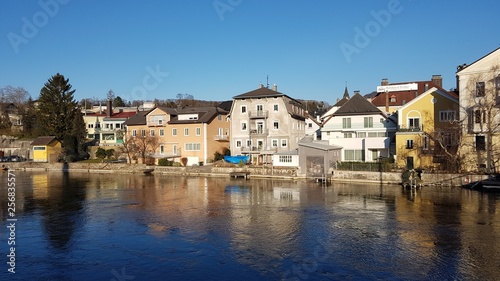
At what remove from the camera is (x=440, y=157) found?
34406 mm

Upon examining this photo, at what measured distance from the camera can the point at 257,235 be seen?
18172 millimetres

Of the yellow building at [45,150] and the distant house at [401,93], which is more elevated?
the distant house at [401,93]

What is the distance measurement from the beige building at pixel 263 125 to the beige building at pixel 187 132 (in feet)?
11.5

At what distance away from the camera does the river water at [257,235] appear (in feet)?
45.3

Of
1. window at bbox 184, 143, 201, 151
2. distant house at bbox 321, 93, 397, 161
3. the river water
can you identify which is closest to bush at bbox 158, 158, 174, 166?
window at bbox 184, 143, 201, 151

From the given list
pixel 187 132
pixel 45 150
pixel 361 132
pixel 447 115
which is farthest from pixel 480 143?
pixel 45 150

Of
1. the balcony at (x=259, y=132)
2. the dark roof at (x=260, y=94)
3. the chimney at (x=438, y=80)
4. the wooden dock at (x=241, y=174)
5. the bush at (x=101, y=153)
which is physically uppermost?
the chimney at (x=438, y=80)

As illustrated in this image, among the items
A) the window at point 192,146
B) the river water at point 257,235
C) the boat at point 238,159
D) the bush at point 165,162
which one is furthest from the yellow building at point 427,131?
the bush at point 165,162

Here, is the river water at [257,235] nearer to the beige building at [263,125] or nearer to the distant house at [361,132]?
the distant house at [361,132]

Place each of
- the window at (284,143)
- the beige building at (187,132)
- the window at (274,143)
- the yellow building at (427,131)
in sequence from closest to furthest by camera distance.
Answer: the yellow building at (427,131) → the window at (284,143) → the window at (274,143) → the beige building at (187,132)

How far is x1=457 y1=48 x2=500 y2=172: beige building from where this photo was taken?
3203 cm

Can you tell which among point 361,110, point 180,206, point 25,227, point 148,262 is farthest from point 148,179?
point 148,262

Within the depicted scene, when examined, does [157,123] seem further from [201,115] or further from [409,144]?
[409,144]

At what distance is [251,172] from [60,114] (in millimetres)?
36778
